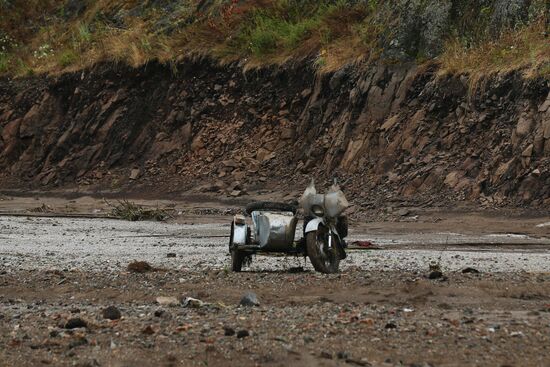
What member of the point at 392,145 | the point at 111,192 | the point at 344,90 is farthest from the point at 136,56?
the point at 392,145

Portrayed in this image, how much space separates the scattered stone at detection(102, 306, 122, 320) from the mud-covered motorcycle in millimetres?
3074

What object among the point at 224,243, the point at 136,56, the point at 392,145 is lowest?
the point at 224,243

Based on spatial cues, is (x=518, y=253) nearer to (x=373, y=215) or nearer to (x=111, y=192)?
(x=373, y=215)

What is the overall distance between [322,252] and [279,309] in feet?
8.48

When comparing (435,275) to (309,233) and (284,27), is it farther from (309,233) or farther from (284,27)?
(284,27)

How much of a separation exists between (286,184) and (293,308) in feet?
56.1

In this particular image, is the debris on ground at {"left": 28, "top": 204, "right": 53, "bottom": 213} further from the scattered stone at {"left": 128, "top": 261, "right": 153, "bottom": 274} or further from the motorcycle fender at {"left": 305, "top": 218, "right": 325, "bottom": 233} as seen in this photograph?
the motorcycle fender at {"left": 305, "top": 218, "right": 325, "bottom": 233}

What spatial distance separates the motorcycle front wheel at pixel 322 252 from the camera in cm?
999

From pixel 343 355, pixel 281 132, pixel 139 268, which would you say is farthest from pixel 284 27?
pixel 343 355

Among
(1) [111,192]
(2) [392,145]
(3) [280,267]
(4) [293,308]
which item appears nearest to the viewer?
(4) [293,308]

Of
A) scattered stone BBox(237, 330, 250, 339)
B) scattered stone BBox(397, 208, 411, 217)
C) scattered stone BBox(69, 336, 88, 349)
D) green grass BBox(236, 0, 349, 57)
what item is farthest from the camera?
green grass BBox(236, 0, 349, 57)

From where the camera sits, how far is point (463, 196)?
19.7 m

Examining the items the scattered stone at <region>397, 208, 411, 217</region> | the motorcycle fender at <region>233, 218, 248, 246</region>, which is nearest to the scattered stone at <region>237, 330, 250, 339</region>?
the motorcycle fender at <region>233, 218, 248, 246</region>

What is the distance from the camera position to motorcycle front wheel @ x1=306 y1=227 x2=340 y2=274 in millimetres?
9992
